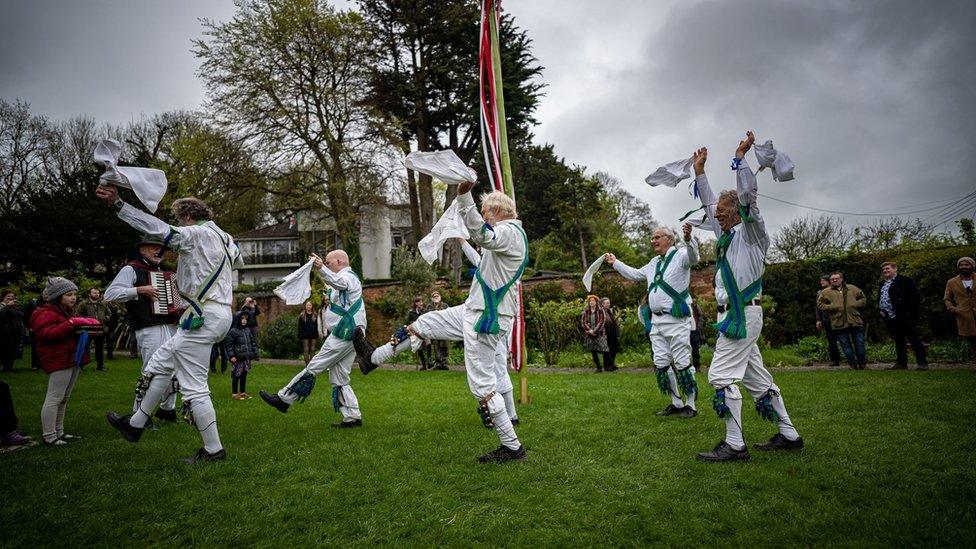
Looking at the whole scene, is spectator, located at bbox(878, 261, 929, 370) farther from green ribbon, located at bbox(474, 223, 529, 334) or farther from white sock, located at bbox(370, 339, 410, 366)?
white sock, located at bbox(370, 339, 410, 366)

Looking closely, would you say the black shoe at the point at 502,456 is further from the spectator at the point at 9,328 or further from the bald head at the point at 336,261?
the spectator at the point at 9,328

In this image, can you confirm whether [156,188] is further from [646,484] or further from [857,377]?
[857,377]

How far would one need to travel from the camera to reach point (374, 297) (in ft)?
72.9

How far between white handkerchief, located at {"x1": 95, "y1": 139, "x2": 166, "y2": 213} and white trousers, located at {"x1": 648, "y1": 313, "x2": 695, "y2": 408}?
5545 millimetres

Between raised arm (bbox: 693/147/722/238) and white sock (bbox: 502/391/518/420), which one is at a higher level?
raised arm (bbox: 693/147/722/238)

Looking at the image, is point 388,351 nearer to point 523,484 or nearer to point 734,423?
point 523,484

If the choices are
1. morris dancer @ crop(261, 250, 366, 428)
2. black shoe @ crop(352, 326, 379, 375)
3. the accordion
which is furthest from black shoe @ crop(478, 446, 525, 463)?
the accordion

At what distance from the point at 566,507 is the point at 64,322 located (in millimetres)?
5508

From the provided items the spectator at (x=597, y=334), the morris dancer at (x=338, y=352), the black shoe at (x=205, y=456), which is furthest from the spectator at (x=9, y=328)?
the spectator at (x=597, y=334)

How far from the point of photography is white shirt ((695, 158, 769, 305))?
430 cm

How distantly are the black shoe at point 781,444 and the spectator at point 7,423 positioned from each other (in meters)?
7.43

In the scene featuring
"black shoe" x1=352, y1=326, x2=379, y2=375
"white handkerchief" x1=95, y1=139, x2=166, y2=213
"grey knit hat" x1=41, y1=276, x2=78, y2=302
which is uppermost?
"white handkerchief" x1=95, y1=139, x2=166, y2=213

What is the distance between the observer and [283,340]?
66.6 ft

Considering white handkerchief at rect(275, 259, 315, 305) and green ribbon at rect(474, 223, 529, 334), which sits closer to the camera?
green ribbon at rect(474, 223, 529, 334)
